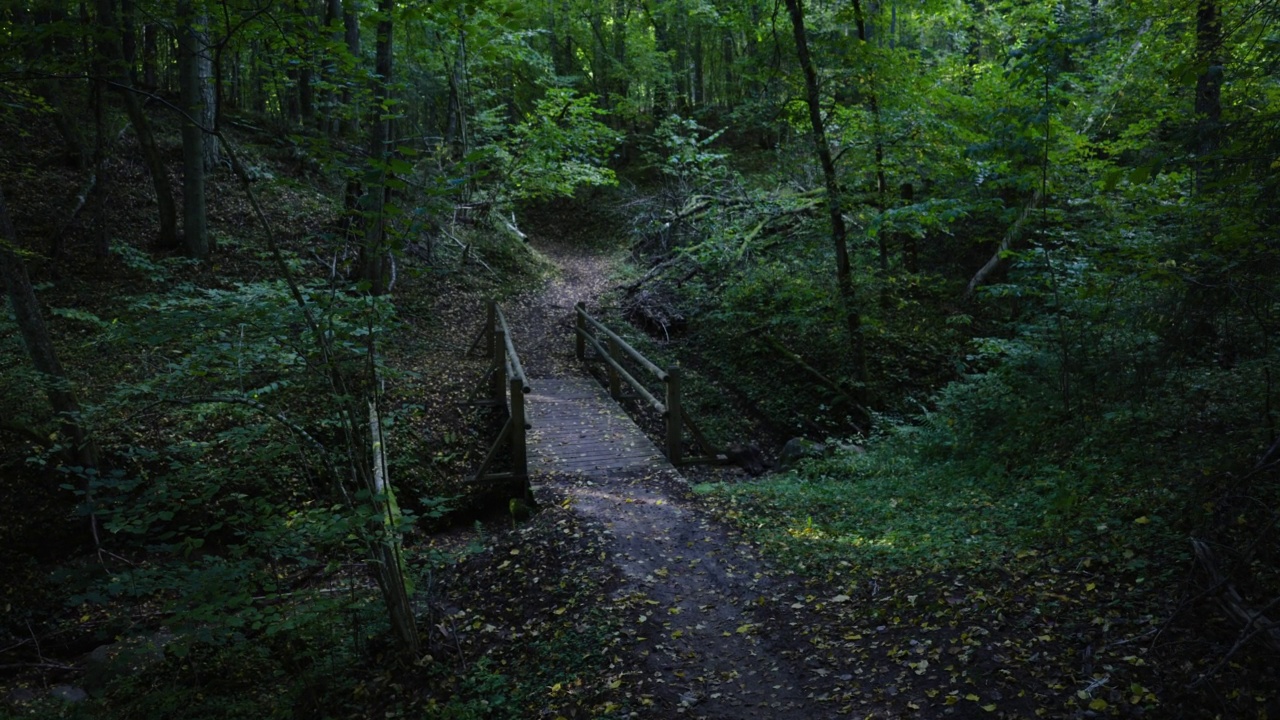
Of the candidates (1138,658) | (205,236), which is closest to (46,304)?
(205,236)

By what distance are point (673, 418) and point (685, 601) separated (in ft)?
11.9

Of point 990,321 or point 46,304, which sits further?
point 990,321

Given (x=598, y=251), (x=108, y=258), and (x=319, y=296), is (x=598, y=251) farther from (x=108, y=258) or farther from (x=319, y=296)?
(x=319, y=296)

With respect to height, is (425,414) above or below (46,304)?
below

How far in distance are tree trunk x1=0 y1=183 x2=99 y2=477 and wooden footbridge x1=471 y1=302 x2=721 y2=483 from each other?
4187 millimetres

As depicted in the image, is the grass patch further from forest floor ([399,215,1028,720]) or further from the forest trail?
the forest trail

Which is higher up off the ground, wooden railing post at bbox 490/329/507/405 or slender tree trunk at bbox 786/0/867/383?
slender tree trunk at bbox 786/0/867/383

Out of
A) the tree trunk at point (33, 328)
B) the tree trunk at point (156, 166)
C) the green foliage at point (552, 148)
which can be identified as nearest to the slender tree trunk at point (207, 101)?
the tree trunk at point (156, 166)

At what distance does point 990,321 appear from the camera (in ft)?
44.7

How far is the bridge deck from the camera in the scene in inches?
345

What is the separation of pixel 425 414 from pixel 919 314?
9672mm

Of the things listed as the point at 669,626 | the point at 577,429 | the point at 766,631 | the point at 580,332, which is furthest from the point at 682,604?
the point at 580,332

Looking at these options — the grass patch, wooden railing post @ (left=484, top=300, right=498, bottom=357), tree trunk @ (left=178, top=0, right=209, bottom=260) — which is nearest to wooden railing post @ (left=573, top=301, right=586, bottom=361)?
wooden railing post @ (left=484, top=300, right=498, bottom=357)

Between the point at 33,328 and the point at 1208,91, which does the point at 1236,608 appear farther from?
the point at 33,328
